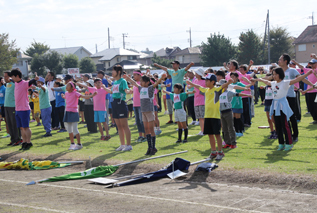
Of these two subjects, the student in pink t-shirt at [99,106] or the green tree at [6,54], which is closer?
the student in pink t-shirt at [99,106]

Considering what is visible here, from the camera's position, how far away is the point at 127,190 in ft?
22.3

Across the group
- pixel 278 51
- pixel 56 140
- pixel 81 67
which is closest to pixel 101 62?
pixel 81 67

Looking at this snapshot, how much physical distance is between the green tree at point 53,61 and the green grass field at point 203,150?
65822 millimetres

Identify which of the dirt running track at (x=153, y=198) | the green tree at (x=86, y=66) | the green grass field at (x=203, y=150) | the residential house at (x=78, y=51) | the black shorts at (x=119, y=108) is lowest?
the dirt running track at (x=153, y=198)

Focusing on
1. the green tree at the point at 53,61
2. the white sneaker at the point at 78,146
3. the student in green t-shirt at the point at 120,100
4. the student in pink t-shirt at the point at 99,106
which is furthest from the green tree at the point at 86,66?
the student in green t-shirt at the point at 120,100

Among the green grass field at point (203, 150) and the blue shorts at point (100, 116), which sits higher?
the blue shorts at point (100, 116)

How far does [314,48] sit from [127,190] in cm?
6923

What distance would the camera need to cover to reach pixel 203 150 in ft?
31.5

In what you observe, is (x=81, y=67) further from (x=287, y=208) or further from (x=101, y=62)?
(x=287, y=208)

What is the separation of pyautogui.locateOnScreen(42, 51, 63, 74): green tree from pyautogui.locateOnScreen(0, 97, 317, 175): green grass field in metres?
65.8

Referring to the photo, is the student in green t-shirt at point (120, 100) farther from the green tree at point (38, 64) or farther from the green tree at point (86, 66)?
the green tree at point (86, 66)

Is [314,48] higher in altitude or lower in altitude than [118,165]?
higher

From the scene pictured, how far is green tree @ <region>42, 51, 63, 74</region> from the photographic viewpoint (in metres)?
76.3

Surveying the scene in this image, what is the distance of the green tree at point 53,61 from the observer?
7631 centimetres
